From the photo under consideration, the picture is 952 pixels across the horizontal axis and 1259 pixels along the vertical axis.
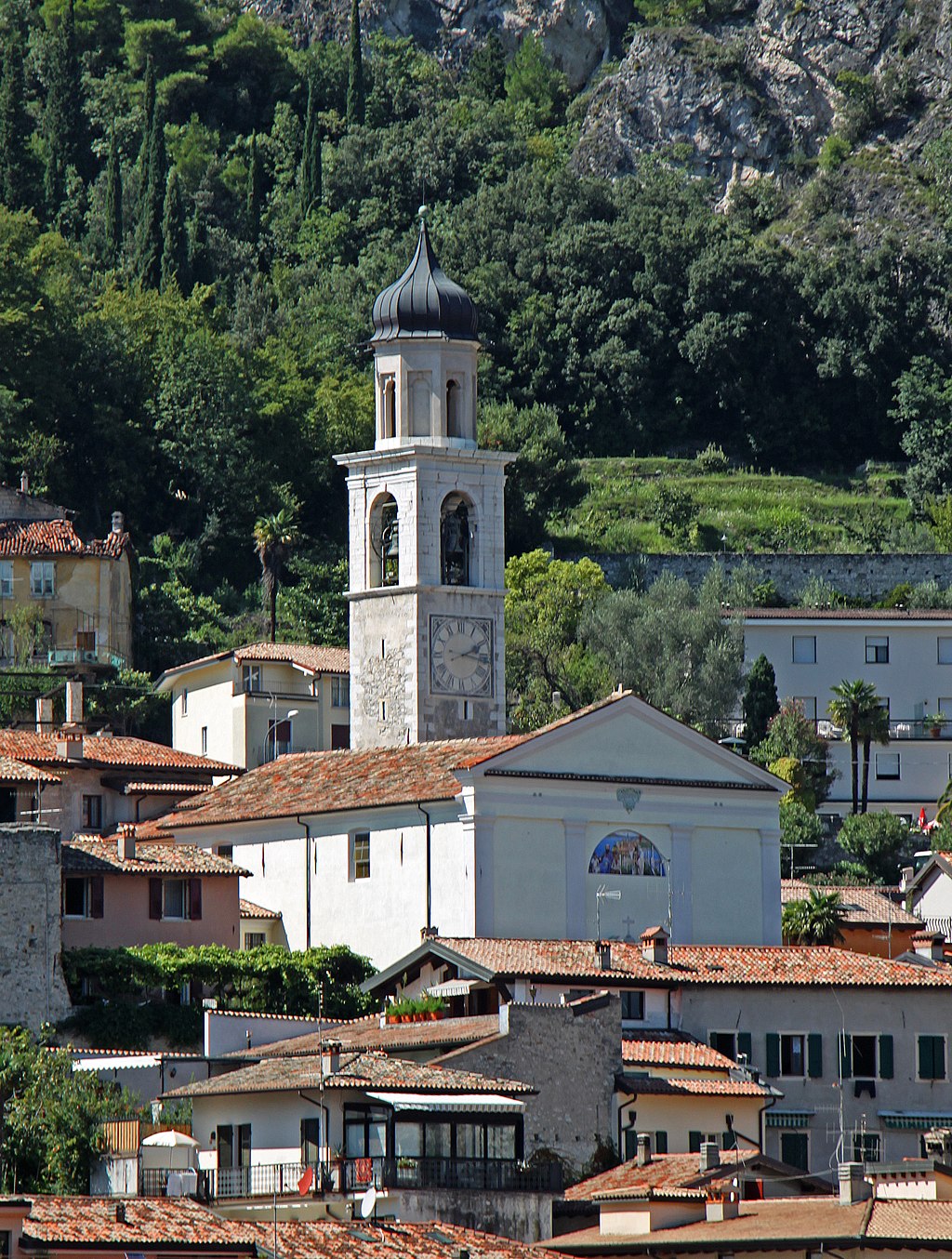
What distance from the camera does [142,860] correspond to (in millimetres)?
61969

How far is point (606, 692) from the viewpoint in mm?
91688

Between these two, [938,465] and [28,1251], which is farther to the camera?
[938,465]

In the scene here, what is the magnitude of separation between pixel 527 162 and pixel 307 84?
12.6 meters

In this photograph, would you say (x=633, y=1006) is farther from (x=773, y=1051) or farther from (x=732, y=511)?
(x=732, y=511)

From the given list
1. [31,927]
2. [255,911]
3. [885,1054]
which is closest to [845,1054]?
[885,1054]

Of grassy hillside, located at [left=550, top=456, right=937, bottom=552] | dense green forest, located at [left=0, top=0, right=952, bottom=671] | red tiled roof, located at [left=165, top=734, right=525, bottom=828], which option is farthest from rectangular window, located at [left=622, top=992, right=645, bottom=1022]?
grassy hillside, located at [left=550, top=456, right=937, bottom=552]

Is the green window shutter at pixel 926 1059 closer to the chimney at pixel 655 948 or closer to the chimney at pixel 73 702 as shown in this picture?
the chimney at pixel 655 948

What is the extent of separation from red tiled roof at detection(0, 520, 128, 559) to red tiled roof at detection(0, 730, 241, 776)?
19165 millimetres

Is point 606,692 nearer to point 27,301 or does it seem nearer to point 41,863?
point 27,301

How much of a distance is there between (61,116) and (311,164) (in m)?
10.1

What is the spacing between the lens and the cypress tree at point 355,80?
146 metres

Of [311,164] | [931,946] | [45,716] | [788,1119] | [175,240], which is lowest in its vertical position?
[788,1119]

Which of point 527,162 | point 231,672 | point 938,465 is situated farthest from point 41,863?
point 527,162

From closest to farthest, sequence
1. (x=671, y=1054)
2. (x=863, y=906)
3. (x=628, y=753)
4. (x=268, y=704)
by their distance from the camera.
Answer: (x=671, y=1054) < (x=628, y=753) < (x=863, y=906) < (x=268, y=704)
